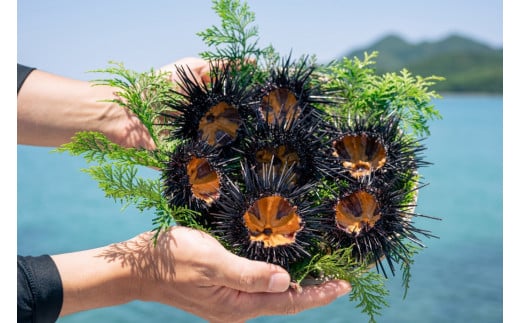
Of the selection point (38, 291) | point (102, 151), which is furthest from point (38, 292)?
point (102, 151)


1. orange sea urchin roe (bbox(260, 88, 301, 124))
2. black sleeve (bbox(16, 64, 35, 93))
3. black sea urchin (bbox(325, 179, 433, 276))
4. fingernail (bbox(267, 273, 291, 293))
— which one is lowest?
fingernail (bbox(267, 273, 291, 293))

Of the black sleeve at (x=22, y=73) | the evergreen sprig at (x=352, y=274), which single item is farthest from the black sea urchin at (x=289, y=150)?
the black sleeve at (x=22, y=73)

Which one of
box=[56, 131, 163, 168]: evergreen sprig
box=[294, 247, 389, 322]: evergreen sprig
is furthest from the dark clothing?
box=[294, 247, 389, 322]: evergreen sprig

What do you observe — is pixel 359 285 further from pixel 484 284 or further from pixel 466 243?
pixel 466 243

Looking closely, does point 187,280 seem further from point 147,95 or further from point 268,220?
point 147,95

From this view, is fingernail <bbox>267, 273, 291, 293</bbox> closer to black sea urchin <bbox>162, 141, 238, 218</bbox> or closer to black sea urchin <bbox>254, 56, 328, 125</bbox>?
black sea urchin <bbox>162, 141, 238, 218</bbox>

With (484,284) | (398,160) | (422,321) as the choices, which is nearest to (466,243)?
(484,284)
